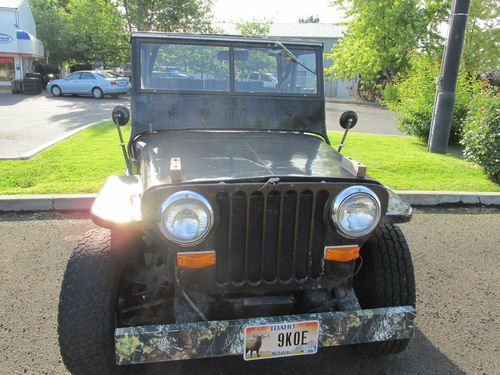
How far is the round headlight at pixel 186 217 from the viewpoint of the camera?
2.13m

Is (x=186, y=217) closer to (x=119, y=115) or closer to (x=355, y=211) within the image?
(x=355, y=211)

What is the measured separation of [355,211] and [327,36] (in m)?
30.6

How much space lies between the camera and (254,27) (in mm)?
27094

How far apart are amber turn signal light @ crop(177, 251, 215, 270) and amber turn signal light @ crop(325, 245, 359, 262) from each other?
618 mm

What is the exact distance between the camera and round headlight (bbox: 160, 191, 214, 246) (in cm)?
213

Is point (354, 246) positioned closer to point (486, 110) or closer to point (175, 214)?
point (175, 214)

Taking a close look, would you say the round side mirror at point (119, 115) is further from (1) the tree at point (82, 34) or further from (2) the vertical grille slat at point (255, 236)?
(1) the tree at point (82, 34)

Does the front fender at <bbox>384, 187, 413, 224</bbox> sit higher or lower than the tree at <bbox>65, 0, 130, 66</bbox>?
lower

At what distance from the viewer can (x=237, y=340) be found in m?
2.22

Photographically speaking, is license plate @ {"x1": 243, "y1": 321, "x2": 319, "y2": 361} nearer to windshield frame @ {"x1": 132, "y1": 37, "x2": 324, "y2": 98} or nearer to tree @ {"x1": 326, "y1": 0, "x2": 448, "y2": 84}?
windshield frame @ {"x1": 132, "y1": 37, "x2": 324, "y2": 98}

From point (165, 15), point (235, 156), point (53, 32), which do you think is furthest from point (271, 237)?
point (53, 32)

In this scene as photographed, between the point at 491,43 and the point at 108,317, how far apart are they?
1033 inches

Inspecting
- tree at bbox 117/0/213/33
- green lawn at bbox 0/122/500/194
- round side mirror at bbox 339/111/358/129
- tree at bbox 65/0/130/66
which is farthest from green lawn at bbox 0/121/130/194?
tree at bbox 65/0/130/66

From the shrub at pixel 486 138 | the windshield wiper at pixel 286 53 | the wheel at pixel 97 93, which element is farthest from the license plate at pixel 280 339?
the wheel at pixel 97 93
